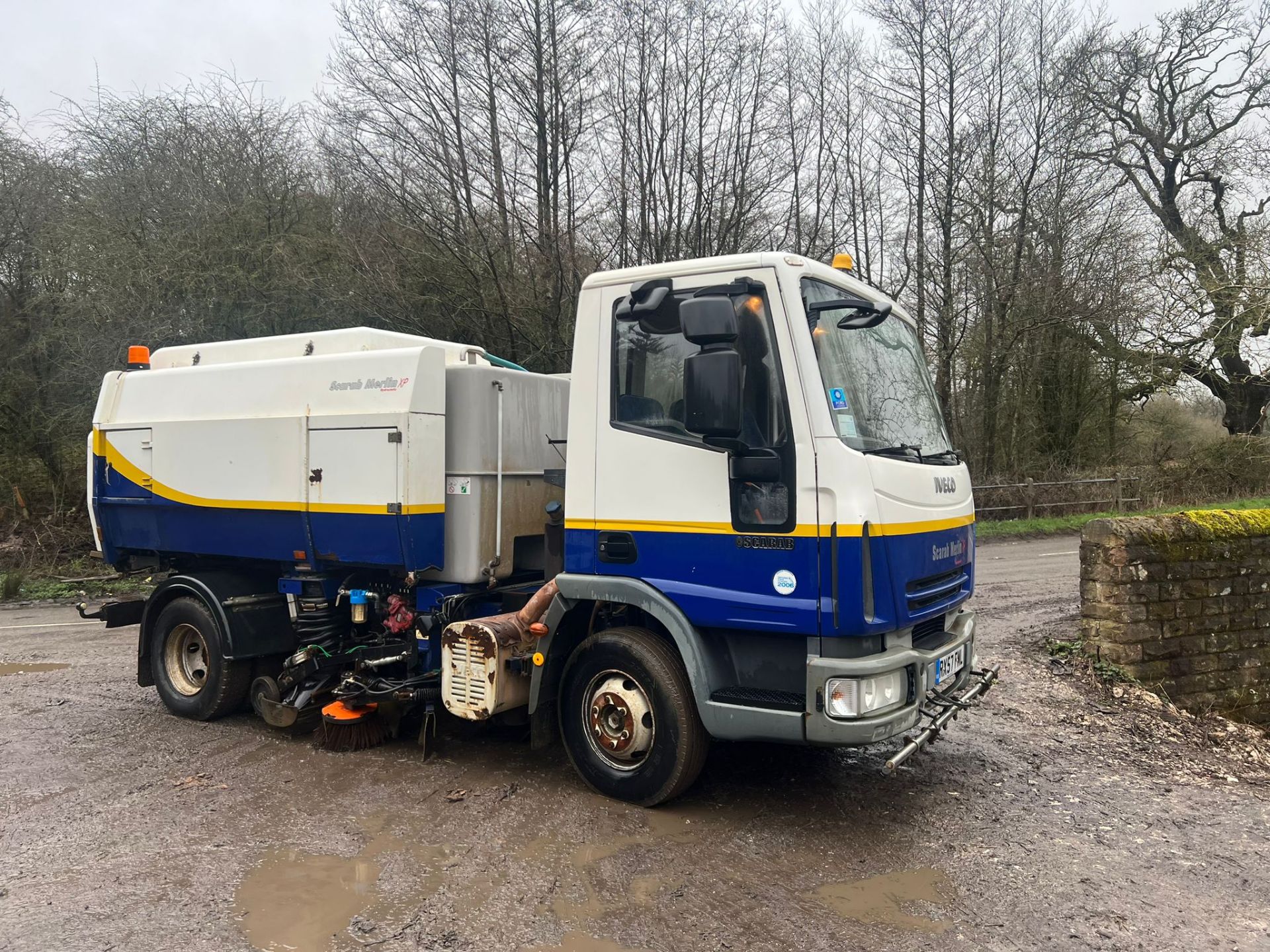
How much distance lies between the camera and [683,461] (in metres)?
4.23

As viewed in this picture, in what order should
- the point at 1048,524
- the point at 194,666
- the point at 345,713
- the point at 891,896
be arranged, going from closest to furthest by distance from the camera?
1. the point at 891,896
2. the point at 345,713
3. the point at 194,666
4. the point at 1048,524

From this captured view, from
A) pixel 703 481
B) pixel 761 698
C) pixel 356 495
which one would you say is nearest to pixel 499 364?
pixel 356 495

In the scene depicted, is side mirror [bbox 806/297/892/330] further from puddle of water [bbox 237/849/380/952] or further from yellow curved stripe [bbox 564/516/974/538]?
puddle of water [bbox 237/849/380/952]

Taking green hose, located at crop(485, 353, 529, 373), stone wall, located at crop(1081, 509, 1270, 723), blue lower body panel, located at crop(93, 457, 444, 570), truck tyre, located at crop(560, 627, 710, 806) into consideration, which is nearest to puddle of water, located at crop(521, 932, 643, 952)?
truck tyre, located at crop(560, 627, 710, 806)

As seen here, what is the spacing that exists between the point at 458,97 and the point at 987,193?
12.5 metres

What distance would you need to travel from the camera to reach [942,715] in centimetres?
439

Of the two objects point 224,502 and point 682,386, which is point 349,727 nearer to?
point 224,502

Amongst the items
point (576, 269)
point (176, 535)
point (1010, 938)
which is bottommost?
point (1010, 938)

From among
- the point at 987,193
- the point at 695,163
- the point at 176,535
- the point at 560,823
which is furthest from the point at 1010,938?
the point at 987,193

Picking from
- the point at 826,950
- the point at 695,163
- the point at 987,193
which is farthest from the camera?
the point at 987,193

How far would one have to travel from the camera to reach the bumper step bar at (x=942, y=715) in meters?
3.97

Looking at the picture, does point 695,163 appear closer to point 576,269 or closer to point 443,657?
point 576,269

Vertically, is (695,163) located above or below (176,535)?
above

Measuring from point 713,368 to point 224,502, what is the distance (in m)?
3.71
